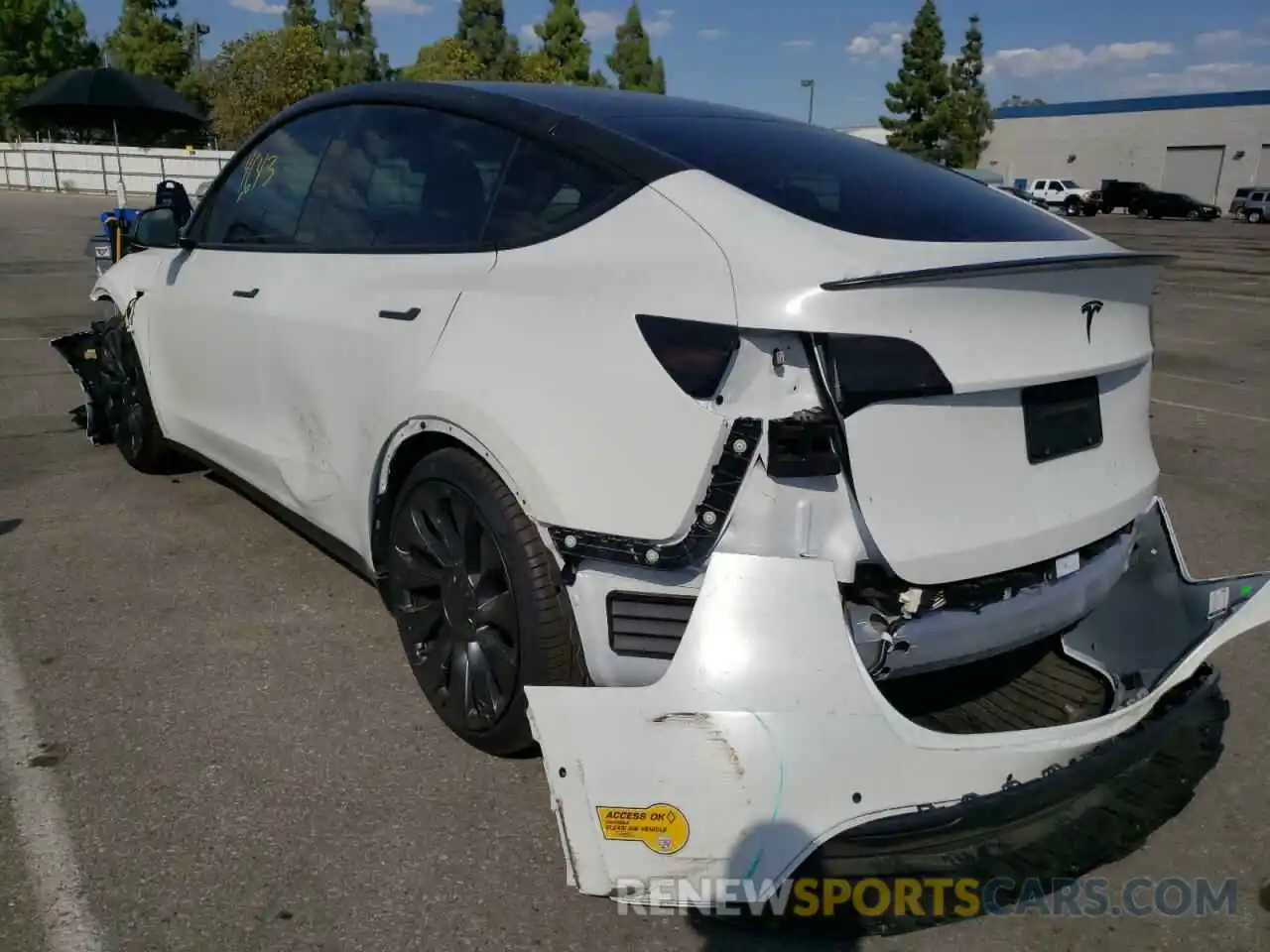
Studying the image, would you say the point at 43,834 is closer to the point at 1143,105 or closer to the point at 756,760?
the point at 756,760

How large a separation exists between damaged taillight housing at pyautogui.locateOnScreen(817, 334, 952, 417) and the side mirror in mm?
3274

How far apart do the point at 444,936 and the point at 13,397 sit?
20.3ft

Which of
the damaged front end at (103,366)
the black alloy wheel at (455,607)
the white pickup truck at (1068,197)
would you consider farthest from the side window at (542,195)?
the white pickup truck at (1068,197)

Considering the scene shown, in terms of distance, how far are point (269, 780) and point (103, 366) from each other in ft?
11.1

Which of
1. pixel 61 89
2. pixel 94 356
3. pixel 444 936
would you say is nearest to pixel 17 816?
pixel 444 936

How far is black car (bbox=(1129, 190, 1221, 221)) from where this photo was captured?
4662 centimetres

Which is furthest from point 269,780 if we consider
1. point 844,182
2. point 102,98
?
point 102,98

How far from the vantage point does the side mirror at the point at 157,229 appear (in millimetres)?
4434

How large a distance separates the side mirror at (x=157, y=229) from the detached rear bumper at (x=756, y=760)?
10.5ft

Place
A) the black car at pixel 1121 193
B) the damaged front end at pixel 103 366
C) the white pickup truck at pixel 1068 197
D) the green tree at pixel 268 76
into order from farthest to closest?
the black car at pixel 1121 193, the white pickup truck at pixel 1068 197, the green tree at pixel 268 76, the damaged front end at pixel 103 366

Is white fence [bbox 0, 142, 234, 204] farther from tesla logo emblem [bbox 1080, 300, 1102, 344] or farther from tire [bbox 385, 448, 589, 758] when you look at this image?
tesla logo emblem [bbox 1080, 300, 1102, 344]

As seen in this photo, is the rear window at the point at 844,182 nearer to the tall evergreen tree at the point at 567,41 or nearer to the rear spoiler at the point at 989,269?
the rear spoiler at the point at 989,269

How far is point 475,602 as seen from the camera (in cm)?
272

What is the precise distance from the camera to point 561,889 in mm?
2402
